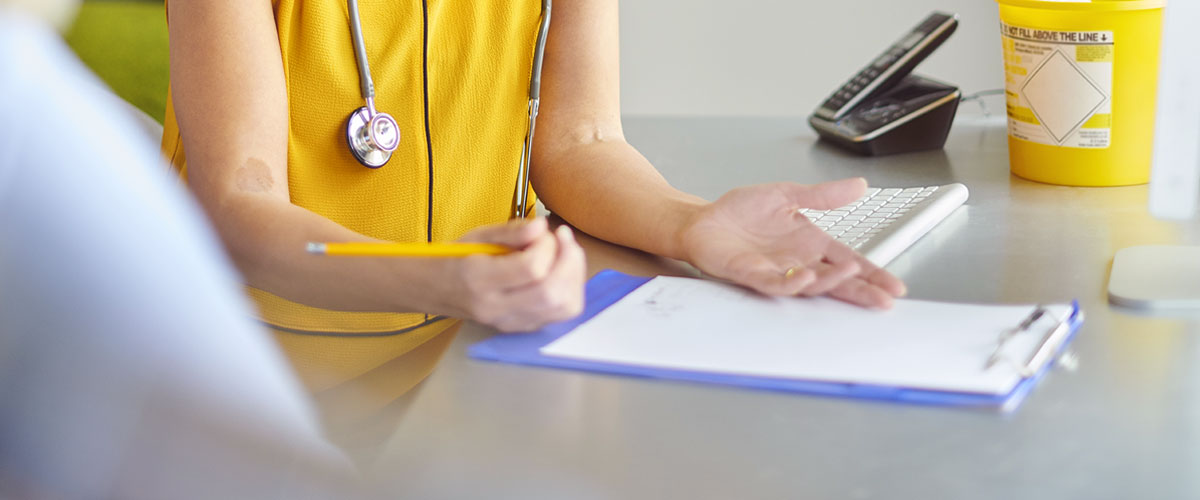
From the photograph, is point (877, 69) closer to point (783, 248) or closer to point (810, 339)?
point (783, 248)

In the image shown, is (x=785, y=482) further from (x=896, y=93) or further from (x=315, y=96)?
(x=896, y=93)

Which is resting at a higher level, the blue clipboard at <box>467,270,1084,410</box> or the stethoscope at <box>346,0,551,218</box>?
the stethoscope at <box>346,0,551,218</box>

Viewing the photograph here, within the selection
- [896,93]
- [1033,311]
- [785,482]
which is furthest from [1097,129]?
[785,482]

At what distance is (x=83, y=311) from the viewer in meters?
0.49

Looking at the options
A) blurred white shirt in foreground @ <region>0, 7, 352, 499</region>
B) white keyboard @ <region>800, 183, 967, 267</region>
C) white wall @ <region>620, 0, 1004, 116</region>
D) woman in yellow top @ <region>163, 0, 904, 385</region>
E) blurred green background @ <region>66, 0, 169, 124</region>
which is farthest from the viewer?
white wall @ <region>620, 0, 1004, 116</region>

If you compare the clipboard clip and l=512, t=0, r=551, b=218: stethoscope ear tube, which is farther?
l=512, t=0, r=551, b=218: stethoscope ear tube

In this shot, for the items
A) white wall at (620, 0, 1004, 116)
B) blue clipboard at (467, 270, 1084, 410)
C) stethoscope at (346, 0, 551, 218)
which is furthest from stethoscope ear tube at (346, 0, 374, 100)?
white wall at (620, 0, 1004, 116)

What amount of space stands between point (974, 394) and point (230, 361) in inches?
15.9

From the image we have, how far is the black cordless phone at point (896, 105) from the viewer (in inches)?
48.5

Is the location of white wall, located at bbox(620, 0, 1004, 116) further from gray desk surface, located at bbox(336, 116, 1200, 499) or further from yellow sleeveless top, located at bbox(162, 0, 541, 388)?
gray desk surface, located at bbox(336, 116, 1200, 499)

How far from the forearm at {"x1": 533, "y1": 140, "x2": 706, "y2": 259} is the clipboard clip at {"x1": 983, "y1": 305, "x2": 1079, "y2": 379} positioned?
0.26m

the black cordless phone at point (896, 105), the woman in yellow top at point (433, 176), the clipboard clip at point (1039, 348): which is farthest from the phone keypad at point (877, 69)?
the clipboard clip at point (1039, 348)

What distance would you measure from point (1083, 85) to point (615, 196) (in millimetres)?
464

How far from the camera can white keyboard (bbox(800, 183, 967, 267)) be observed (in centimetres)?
84
